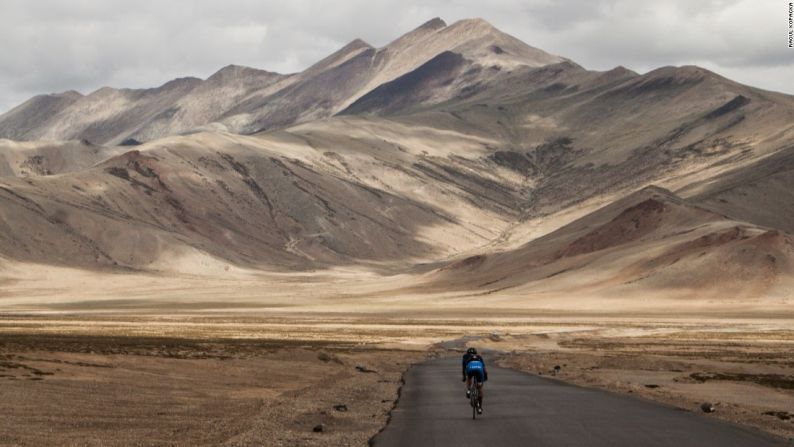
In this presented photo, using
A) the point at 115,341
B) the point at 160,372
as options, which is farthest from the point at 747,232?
the point at 160,372

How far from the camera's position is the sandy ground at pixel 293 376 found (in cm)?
2769

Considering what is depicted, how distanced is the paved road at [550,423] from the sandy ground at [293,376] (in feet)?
3.88

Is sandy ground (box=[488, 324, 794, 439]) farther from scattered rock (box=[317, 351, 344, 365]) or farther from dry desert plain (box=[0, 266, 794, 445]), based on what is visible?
scattered rock (box=[317, 351, 344, 365])

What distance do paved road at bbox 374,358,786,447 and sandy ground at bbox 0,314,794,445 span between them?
1.18 meters

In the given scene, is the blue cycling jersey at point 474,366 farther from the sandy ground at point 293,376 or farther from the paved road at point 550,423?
the sandy ground at point 293,376

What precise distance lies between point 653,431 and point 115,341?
1927 inches

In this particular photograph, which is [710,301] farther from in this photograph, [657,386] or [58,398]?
[58,398]

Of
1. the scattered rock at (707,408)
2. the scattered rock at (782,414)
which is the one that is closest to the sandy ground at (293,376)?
the scattered rock at (782,414)

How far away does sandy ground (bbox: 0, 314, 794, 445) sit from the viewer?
27688 mm

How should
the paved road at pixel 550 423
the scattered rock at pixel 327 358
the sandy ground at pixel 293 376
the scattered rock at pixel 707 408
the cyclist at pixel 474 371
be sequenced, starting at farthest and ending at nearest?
1. the scattered rock at pixel 327 358
2. the scattered rock at pixel 707 408
3. the cyclist at pixel 474 371
4. the sandy ground at pixel 293 376
5. the paved road at pixel 550 423

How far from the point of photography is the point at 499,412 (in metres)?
31.7

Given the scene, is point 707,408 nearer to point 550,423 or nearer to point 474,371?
point 550,423

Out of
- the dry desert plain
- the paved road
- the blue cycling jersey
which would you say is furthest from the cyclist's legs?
the dry desert plain

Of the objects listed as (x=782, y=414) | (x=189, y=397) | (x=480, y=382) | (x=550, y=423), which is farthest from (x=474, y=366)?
(x=189, y=397)
